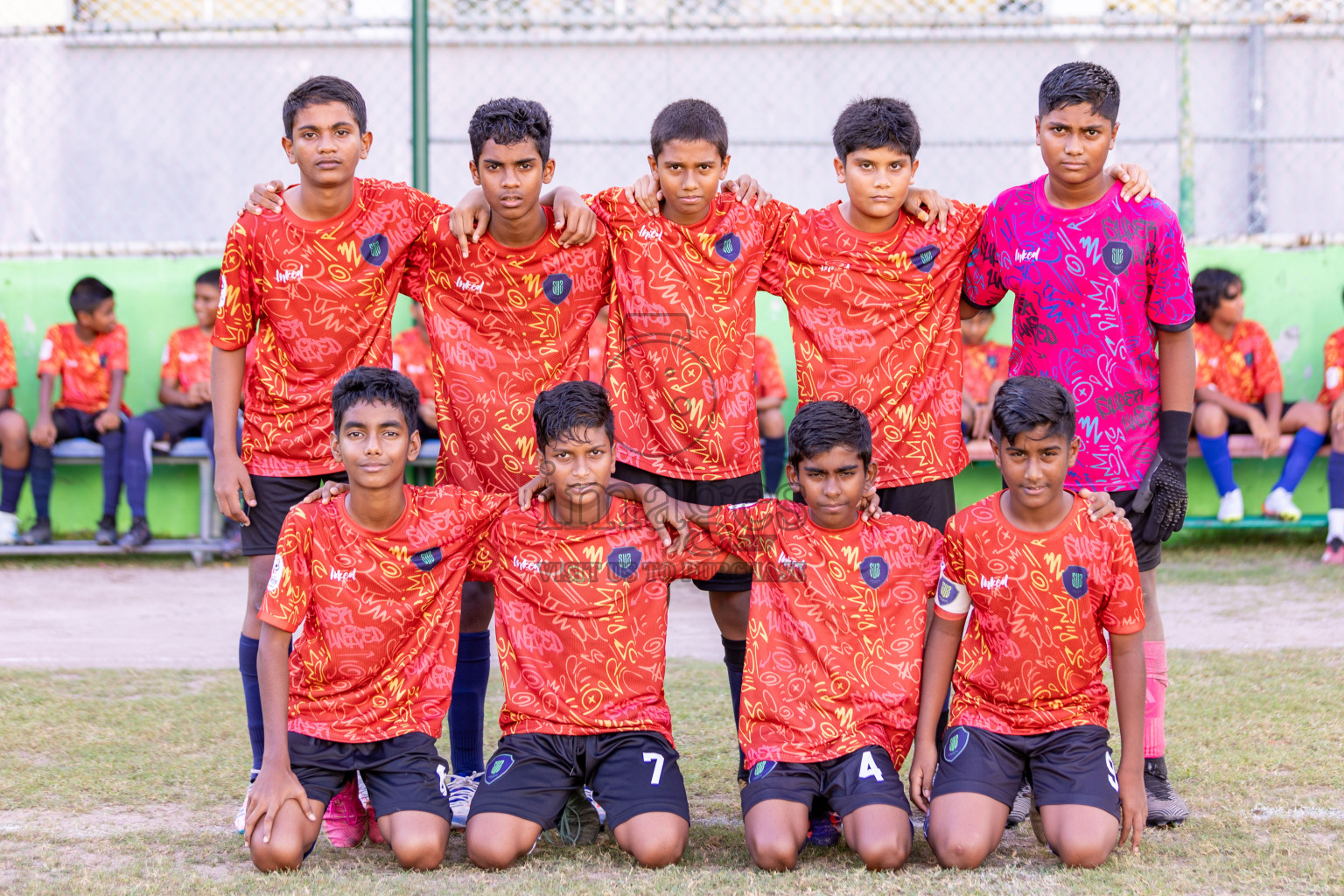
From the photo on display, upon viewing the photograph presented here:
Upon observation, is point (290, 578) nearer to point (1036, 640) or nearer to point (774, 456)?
point (1036, 640)

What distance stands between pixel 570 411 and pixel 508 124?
766mm

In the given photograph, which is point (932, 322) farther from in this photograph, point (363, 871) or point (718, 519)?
point (363, 871)

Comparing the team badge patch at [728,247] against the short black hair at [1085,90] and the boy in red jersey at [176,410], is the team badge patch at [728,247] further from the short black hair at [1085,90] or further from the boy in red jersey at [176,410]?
the boy in red jersey at [176,410]

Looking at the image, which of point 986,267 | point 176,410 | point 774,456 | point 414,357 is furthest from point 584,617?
point 176,410

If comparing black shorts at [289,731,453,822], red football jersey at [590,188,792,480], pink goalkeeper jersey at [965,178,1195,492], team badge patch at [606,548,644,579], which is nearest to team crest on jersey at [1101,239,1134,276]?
pink goalkeeper jersey at [965,178,1195,492]

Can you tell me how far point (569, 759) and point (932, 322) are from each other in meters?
1.44

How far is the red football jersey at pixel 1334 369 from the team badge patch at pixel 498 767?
4944 mm

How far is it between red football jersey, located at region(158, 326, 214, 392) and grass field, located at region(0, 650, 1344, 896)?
2.80m

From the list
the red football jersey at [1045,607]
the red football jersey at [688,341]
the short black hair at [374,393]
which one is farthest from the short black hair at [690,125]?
the red football jersey at [1045,607]

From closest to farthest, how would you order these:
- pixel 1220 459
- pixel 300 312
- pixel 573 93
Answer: pixel 300 312 < pixel 1220 459 < pixel 573 93

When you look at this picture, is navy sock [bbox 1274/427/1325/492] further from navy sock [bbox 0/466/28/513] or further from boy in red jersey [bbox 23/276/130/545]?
navy sock [bbox 0/466/28/513]

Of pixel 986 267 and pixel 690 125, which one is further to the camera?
pixel 986 267

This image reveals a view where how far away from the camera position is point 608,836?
3.01 metres

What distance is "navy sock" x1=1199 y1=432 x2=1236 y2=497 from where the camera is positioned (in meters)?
6.48
